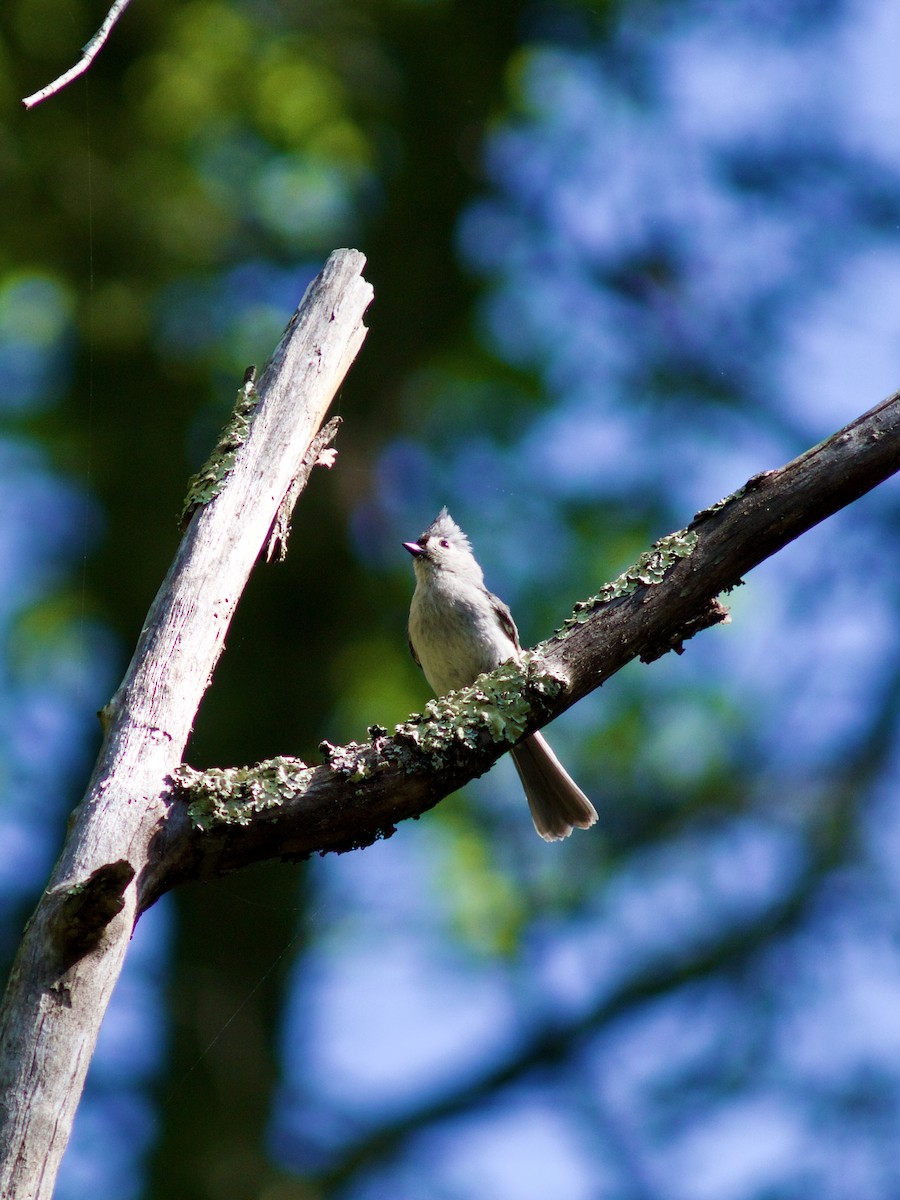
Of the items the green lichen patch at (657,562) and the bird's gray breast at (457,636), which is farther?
the bird's gray breast at (457,636)

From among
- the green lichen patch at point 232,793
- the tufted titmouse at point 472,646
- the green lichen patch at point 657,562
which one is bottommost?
the green lichen patch at point 232,793

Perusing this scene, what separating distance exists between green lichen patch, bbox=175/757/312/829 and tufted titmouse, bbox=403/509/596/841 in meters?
2.02

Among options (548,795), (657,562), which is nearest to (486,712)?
(657,562)

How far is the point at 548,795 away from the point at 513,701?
79.9 inches

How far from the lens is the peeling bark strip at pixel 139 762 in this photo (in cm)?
208

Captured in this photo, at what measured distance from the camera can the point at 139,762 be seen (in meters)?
2.47

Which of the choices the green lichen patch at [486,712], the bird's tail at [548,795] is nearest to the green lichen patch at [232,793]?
the green lichen patch at [486,712]

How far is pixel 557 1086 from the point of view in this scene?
298 inches

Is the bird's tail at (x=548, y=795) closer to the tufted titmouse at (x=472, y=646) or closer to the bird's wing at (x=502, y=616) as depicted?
the tufted titmouse at (x=472, y=646)

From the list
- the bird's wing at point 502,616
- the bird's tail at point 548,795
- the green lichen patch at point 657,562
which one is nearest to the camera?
the green lichen patch at point 657,562

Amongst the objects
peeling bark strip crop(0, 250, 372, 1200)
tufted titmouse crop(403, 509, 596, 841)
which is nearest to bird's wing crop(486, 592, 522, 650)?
tufted titmouse crop(403, 509, 596, 841)

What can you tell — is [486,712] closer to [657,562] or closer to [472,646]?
[657,562]

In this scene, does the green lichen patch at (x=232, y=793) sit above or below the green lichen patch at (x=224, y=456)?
below

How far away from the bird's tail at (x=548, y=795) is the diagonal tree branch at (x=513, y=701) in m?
1.86
